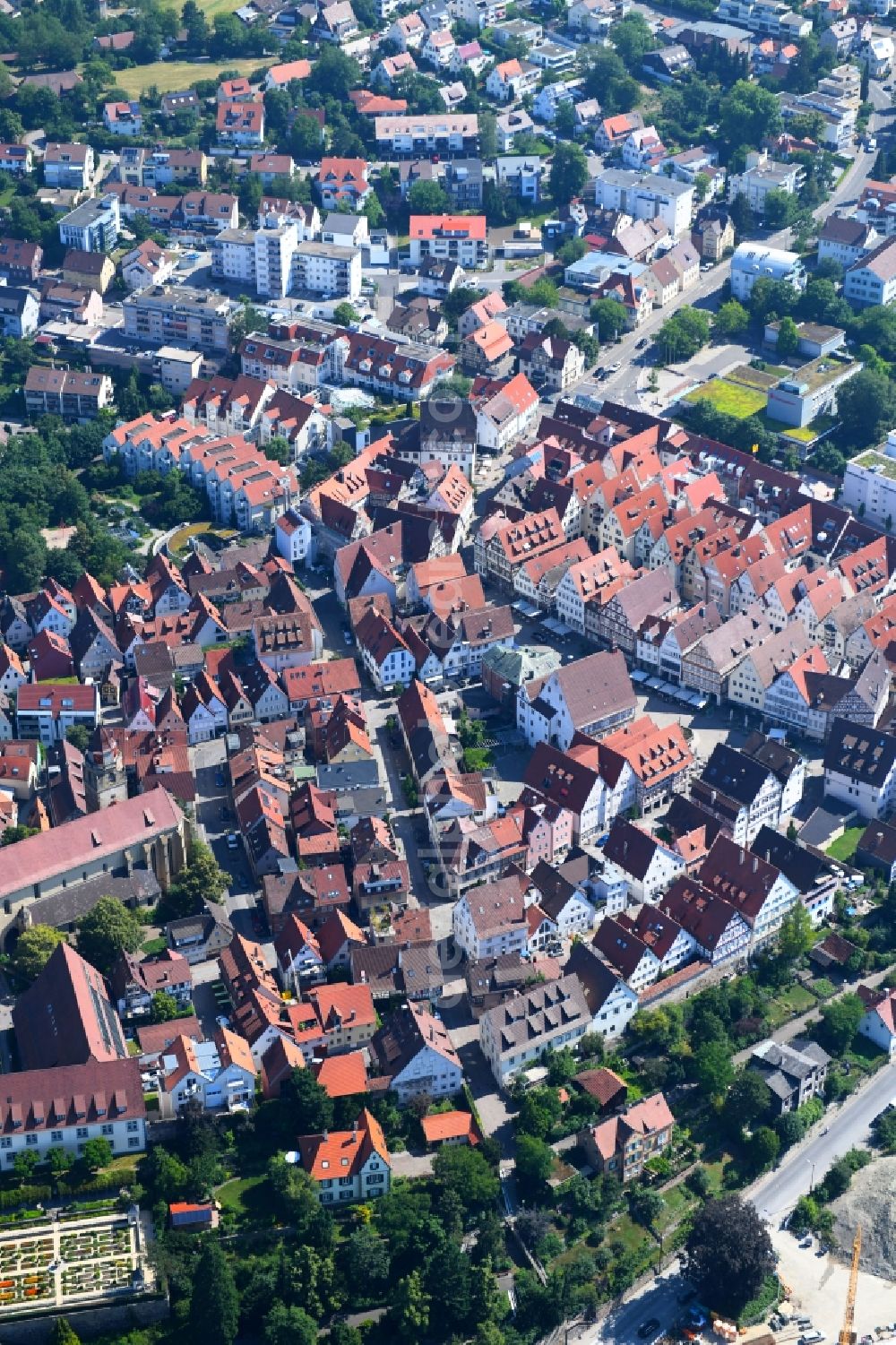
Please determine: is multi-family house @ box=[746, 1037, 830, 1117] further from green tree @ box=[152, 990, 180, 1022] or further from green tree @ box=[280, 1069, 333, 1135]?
green tree @ box=[152, 990, 180, 1022]

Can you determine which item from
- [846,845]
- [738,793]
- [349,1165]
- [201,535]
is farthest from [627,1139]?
[201,535]

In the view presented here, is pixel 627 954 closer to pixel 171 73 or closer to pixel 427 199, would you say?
pixel 427 199

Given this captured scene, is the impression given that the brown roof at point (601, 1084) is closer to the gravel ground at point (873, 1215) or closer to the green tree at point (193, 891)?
the gravel ground at point (873, 1215)

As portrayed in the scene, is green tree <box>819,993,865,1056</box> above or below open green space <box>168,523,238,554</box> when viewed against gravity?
below

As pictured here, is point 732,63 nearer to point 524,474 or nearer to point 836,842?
point 524,474

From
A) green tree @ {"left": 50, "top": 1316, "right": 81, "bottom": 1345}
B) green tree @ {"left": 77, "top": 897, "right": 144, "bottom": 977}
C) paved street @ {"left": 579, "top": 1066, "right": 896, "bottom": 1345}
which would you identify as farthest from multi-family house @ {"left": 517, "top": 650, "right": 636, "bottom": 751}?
green tree @ {"left": 50, "top": 1316, "right": 81, "bottom": 1345}

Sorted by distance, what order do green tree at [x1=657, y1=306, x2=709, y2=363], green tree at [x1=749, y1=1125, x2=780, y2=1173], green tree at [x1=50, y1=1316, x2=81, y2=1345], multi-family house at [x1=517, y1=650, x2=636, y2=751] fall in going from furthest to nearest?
green tree at [x1=657, y1=306, x2=709, y2=363], multi-family house at [x1=517, y1=650, x2=636, y2=751], green tree at [x1=749, y1=1125, x2=780, y2=1173], green tree at [x1=50, y1=1316, x2=81, y2=1345]
